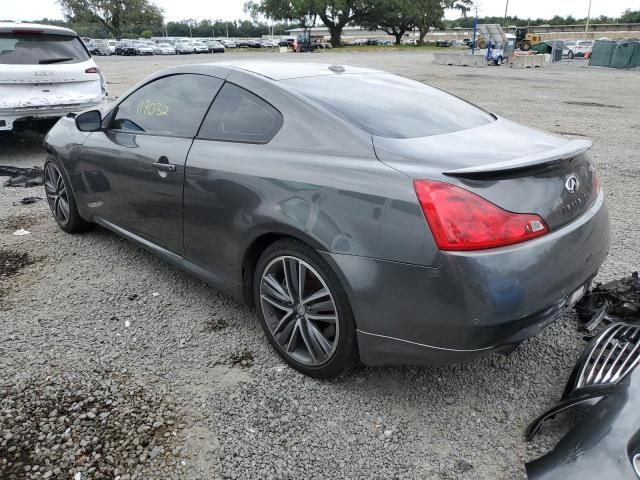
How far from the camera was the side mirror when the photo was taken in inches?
156

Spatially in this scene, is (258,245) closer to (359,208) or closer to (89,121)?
(359,208)

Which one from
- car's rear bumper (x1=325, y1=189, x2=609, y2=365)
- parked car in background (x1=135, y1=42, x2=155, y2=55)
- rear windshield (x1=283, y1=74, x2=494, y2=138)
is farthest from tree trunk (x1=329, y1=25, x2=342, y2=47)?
car's rear bumper (x1=325, y1=189, x2=609, y2=365)

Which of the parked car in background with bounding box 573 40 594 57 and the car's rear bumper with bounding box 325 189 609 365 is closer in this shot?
the car's rear bumper with bounding box 325 189 609 365

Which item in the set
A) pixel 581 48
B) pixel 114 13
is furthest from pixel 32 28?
pixel 114 13

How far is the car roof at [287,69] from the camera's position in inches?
124

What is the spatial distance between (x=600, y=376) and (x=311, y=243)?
4.58 ft

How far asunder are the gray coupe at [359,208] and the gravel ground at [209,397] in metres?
0.29

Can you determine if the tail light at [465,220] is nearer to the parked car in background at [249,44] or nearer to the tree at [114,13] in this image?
the parked car in background at [249,44]

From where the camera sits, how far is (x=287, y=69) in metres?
3.32

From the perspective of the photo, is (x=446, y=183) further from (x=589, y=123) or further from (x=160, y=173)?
(x=589, y=123)

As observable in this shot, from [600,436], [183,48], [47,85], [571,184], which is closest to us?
[600,436]

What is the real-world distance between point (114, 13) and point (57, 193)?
92.9 m

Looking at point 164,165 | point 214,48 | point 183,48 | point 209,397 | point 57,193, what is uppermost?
point 164,165

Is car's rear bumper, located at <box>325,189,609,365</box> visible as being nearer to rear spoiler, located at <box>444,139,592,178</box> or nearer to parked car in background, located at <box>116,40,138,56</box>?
rear spoiler, located at <box>444,139,592,178</box>
